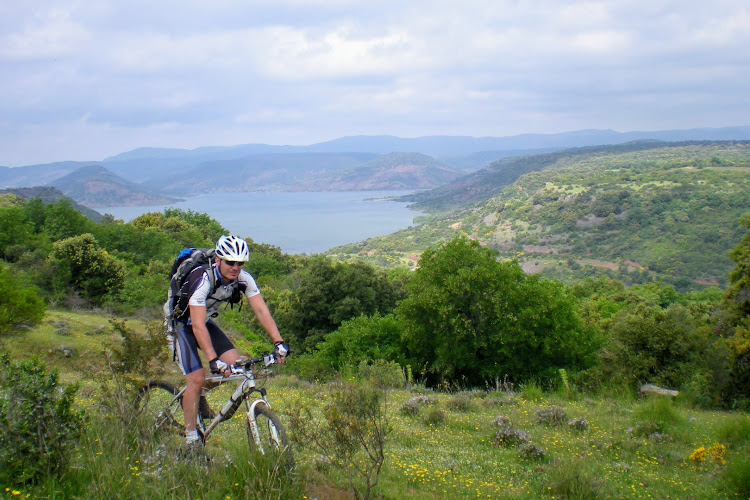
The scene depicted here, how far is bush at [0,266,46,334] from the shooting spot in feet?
44.3

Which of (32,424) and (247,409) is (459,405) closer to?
(247,409)

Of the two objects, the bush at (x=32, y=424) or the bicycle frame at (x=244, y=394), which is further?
the bicycle frame at (x=244, y=394)

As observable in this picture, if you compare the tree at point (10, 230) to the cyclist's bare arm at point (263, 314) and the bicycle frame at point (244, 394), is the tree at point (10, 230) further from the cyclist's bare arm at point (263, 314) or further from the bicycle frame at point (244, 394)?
the cyclist's bare arm at point (263, 314)

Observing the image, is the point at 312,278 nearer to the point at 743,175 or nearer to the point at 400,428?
the point at 400,428

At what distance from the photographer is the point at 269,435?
4086mm

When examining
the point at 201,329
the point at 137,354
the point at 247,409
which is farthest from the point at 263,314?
the point at 137,354

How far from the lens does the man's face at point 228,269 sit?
14.6ft

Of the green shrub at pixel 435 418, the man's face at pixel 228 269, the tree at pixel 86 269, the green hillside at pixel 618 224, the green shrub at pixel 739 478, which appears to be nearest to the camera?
the man's face at pixel 228 269

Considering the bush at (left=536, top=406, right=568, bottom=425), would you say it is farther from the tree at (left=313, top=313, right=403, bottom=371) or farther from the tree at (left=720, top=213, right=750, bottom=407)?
the tree at (left=313, top=313, right=403, bottom=371)

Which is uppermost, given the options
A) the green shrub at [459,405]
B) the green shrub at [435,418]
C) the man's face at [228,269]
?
the man's face at [228,269]

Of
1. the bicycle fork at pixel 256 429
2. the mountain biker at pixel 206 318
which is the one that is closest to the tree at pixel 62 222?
the mountain biker at pixel 206 318

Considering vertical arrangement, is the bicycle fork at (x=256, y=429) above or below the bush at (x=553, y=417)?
above

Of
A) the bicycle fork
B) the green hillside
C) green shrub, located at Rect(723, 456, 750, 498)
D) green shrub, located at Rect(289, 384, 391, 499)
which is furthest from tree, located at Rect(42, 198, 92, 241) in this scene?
the green hillside

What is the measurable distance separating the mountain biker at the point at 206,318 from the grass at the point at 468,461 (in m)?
0.45
